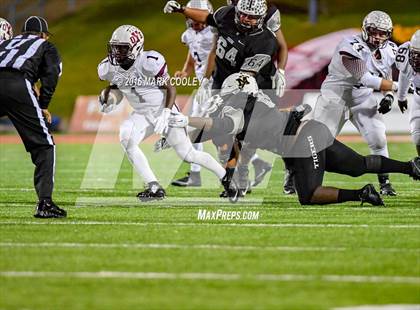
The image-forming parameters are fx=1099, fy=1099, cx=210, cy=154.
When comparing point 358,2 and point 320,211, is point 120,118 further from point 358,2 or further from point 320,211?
point 358,2

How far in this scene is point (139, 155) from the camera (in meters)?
9.55

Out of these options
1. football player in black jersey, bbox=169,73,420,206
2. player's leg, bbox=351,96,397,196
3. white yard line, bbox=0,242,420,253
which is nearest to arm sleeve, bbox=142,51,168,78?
football player in black jersey, bbox=169,73,420,206

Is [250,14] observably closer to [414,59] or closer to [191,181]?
[414,59]

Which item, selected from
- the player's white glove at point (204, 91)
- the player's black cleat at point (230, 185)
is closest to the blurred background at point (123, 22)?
the player's white glove at point (204, 91)

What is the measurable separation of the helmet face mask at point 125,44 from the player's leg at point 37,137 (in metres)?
1.58

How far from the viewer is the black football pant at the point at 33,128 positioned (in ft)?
25.7

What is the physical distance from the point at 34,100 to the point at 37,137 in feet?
0.91

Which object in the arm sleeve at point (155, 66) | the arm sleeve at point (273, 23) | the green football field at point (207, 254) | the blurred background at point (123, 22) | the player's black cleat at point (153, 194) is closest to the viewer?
the green football field at point (207, 254)

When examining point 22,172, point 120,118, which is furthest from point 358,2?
point 22,172

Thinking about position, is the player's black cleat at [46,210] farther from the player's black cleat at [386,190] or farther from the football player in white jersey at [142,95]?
the player's black cleat at [386,190]

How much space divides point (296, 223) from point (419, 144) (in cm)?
270

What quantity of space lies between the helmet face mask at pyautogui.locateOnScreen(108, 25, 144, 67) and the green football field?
4.08ft

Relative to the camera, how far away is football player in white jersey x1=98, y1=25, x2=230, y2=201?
366 inches

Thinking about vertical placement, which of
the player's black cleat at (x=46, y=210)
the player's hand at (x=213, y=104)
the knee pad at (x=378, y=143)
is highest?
the knee pad at (x=378, y=143)
